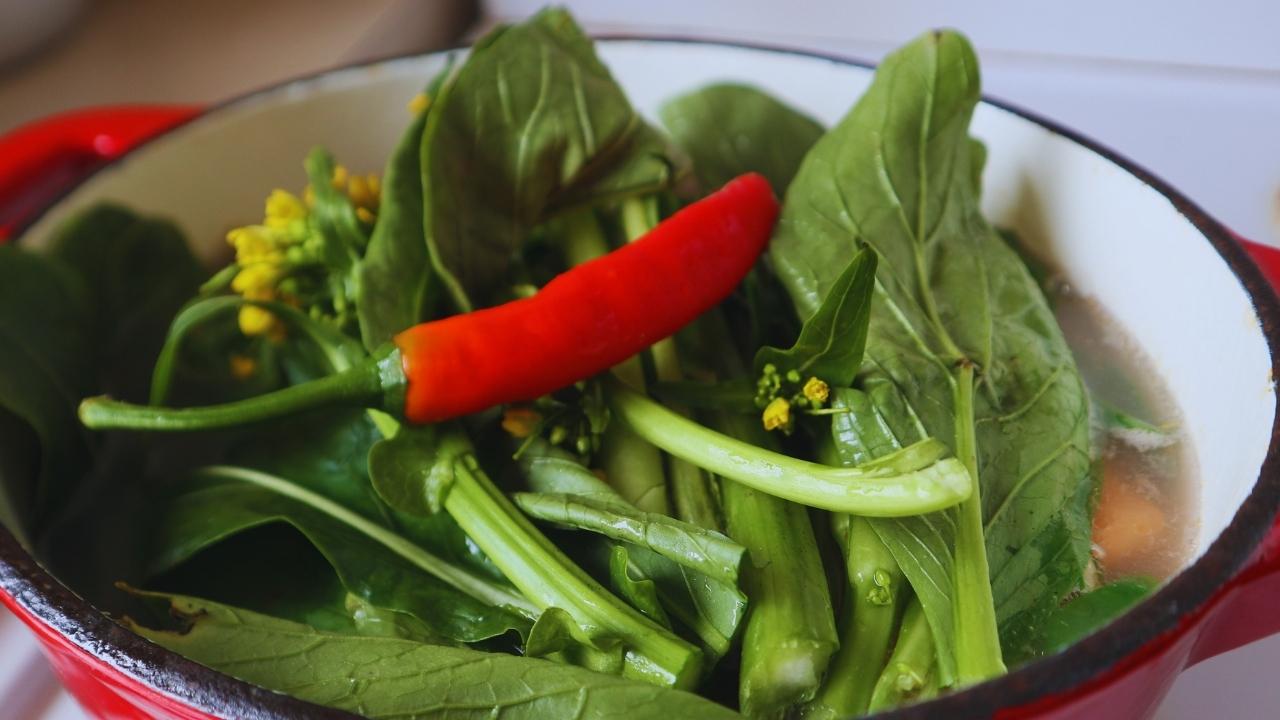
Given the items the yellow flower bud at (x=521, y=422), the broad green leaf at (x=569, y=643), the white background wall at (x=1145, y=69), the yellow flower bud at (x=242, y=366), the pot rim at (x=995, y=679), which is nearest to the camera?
the pot rim at (x=995, y=679)

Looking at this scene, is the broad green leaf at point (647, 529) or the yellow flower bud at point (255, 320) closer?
the broad green leaf at point (647, 529)

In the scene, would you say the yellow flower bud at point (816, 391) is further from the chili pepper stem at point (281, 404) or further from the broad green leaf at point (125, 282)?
the broad green leaf at point (125, 282)

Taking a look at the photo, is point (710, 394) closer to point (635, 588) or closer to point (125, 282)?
point (635, 588)

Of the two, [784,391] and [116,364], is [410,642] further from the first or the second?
[116,364]

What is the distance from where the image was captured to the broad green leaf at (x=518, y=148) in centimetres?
61

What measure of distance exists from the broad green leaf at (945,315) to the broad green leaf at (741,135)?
0.11 meters

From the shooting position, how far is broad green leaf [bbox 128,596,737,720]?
1.38 ft

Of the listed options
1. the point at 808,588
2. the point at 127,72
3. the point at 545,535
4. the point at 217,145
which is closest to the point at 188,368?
the point at 217,145

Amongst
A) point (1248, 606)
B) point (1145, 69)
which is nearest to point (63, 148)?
point (1248, 606)

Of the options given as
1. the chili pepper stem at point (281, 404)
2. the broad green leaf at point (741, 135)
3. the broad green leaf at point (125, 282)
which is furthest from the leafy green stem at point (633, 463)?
the broad green leaf at point (125, 282)

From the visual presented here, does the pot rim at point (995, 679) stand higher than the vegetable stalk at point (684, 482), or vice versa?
the pot rim at point (995, 679)

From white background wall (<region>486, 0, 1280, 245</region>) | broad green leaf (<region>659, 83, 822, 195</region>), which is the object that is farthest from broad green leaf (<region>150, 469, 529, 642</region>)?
→ white background wall (<region>486, 0, 1280, 245</region>)

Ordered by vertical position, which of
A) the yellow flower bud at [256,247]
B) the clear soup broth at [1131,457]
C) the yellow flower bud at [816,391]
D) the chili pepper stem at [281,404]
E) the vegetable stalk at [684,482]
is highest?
the yellow flower bud at [256,247]

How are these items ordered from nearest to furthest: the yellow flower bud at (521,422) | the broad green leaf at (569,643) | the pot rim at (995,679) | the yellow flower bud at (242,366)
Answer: the pot rim at (995,679) → the broad green leaf at (569,643) → the yellow flower bud at (521,422) → the yellow flower bud at (242,366)
